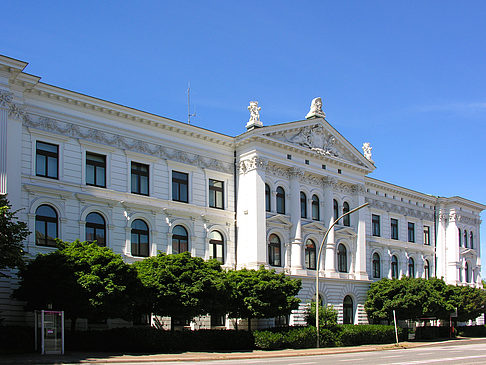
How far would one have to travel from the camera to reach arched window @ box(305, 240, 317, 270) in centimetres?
4612

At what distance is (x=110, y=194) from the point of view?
36156mm

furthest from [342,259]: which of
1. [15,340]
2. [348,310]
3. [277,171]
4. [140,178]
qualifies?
[15,340]

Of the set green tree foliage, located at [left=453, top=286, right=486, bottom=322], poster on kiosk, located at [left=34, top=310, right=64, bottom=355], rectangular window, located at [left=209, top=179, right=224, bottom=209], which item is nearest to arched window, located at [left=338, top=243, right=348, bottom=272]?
green tree foliage, located at [left=453, top=286, right=486, bottom=322]

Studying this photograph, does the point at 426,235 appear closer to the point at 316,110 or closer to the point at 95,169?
the point at 316,110

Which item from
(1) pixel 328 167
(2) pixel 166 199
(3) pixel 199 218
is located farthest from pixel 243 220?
(1) pixel 328 167

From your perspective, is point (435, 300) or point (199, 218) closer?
point (199, 218)

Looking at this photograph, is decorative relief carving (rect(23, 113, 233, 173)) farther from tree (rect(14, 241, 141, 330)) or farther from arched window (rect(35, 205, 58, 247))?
tree (rect(14, 241, 141, 330))

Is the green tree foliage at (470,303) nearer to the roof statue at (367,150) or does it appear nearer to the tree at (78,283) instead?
the roof statue at (367,150)

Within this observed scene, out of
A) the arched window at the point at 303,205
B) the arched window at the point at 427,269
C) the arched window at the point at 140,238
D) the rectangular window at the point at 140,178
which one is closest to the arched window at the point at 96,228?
the arched window at the point at 140,238

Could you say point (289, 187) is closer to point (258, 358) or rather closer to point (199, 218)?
point (199, 218)

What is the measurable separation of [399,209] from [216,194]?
23.2 metres

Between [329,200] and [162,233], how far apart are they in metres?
15.2

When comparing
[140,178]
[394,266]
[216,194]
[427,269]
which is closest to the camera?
[140,178]

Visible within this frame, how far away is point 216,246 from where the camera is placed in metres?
41.9
